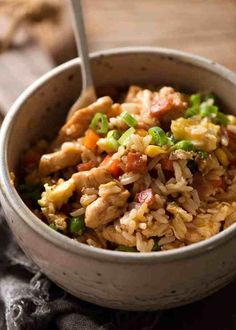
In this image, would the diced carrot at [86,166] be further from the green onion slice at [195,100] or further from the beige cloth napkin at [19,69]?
the beige cloth napkin at [19,69]

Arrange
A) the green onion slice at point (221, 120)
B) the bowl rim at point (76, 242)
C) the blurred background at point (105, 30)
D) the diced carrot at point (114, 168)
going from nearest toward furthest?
the bowl rim at point (76, 242) < the diced carrot at point (114, 168) < the green onion slice at point (221, 120) < the blurred background at point (105, 30)

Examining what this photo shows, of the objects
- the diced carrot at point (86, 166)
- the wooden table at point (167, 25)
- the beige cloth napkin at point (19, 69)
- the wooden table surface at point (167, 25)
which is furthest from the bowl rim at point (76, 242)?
the wooden table surface at point (167, 25)

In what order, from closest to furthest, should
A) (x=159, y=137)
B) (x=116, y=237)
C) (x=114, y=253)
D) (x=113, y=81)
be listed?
(x=114, y=253) → (x=116, y=237) → (x=159, y=137) → (x=113, y=81)

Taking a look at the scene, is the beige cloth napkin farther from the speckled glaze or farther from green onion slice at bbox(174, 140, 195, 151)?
green onion slice at bbox(174, 140, 195, 151)

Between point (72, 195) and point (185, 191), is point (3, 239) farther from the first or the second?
point (185, 191)

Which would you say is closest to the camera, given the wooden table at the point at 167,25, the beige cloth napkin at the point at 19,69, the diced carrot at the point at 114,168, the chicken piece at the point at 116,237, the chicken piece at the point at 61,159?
the chicken piece at the point at 116,237

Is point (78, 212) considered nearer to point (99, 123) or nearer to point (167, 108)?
A: point (99, 123)

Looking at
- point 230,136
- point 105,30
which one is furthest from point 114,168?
Result: point 105,30
